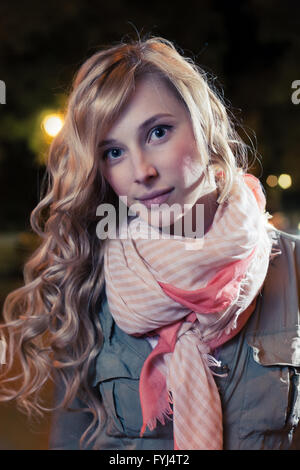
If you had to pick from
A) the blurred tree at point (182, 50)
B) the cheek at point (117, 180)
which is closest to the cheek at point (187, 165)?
the cheek at point (117, 180)

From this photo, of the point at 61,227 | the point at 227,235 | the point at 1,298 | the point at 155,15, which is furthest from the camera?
the point at 1,298

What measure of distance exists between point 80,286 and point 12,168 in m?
0.49

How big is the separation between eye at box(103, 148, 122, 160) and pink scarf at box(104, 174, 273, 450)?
0.60 ft

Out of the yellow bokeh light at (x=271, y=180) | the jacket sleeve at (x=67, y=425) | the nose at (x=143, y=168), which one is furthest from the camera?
the yellow bokeh light at (x=271, y=180)

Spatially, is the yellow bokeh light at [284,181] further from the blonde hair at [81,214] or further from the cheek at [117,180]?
the cheek at [117,180]

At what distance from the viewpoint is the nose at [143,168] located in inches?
37.8

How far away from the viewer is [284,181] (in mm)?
1341

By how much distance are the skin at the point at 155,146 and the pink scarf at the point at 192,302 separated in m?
0.10

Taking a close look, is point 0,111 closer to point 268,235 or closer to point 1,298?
point 1,298

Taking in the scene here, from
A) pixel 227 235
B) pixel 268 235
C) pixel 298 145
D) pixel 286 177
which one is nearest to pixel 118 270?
pixel 227 235

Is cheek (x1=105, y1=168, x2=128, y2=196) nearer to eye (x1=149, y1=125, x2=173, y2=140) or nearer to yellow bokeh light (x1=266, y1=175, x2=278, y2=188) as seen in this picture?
eye (x1=149, y1=125, x2=173, y2=140)

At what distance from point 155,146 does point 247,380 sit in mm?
555

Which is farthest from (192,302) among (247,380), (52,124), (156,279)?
(52,124)

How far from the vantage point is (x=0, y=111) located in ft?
4.59
